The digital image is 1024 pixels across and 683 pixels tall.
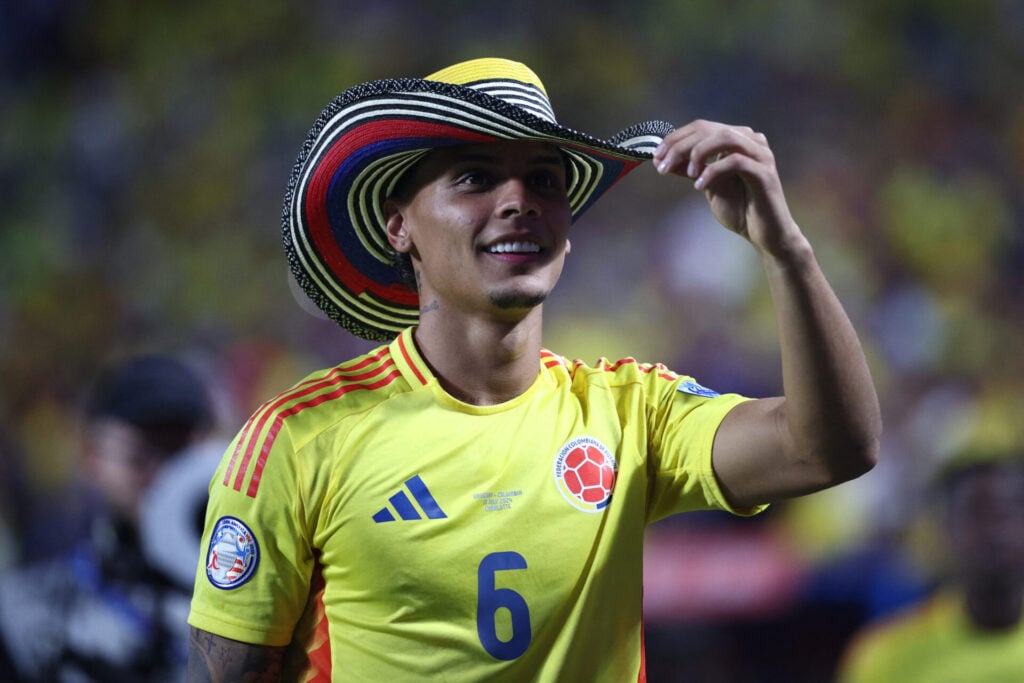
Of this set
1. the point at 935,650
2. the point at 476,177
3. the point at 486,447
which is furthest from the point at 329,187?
the point at 935,650

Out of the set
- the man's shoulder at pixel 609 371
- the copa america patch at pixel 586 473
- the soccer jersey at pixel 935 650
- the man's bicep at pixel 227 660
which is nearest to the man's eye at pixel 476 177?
the man's shoulder at pixel 609 371

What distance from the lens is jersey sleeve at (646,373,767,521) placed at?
1782 millimetres

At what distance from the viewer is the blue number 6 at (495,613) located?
1.67 metres

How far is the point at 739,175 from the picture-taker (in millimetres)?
1498

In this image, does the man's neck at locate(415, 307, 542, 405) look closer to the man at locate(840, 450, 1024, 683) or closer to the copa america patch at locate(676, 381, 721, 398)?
the copa america patch at locate(676, 381, 721, 398)

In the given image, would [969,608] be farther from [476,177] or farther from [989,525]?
[476,177]

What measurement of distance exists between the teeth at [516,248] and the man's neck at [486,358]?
0.14 m

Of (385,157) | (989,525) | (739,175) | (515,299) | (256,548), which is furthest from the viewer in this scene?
(989,525)

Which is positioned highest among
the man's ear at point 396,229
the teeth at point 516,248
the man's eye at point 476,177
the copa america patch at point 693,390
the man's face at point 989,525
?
the man's face at point 989,525

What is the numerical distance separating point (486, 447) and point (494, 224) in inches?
14.0

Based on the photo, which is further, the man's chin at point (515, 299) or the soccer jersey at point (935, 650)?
the soccer jersey at point (935, 650)

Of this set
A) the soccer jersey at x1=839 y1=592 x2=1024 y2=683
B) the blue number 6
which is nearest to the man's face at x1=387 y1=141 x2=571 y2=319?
the blue number 6

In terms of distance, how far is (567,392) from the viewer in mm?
1916

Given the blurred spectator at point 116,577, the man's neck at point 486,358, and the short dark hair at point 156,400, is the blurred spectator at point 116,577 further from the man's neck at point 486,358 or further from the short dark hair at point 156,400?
the man's neck at point 486,358
